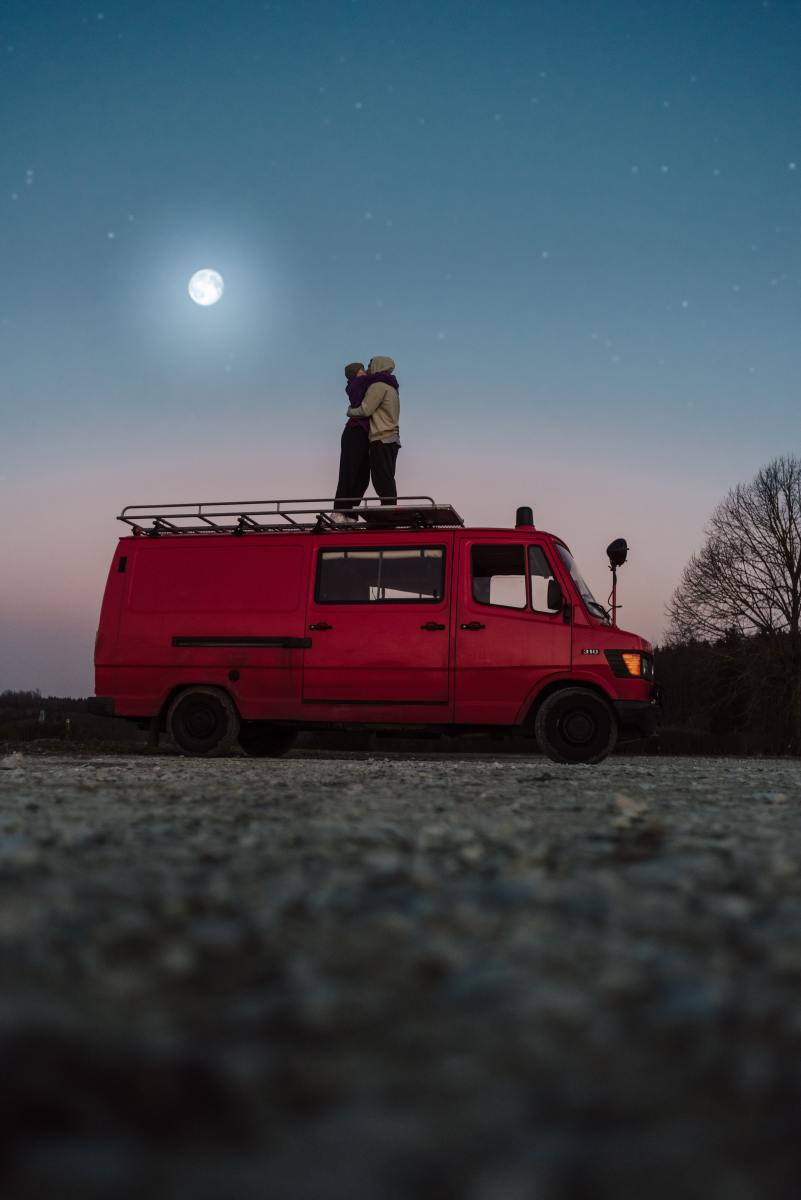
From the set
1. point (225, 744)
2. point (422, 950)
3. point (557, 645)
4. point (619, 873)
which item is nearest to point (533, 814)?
point (619, 873)

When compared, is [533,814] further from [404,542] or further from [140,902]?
[404,542]

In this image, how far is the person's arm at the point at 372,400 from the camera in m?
10.4

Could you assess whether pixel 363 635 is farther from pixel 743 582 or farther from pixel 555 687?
pixel 743 582

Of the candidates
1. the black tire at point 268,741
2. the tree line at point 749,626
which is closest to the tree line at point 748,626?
the tree line at point 749,626

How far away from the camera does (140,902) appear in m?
1.73

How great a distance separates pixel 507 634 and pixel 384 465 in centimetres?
286

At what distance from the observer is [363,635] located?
360 inches

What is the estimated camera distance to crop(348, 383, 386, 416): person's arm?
10.4 metres

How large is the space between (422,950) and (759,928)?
0.67m

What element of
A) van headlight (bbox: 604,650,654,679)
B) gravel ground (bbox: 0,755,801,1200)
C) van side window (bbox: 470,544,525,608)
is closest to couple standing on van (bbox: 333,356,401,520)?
van side window (bbox: 470,544,525,608)

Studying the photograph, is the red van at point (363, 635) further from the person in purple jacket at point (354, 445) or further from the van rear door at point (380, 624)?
the person in purple jacket at point (354, 445)

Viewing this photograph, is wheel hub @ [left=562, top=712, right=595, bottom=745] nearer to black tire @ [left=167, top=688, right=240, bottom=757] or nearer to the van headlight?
the van headlight

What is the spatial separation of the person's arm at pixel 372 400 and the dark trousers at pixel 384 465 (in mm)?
393

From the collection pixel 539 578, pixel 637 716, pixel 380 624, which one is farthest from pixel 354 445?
pixel 637 716
